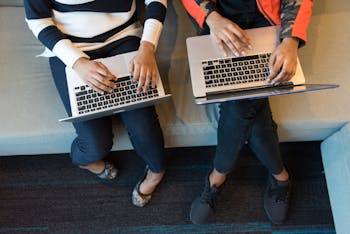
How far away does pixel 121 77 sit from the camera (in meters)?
1.10

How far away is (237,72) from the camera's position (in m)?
1.06

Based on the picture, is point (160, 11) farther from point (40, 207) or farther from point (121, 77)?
point (40, 207)

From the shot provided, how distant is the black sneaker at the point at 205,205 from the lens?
1.36 m

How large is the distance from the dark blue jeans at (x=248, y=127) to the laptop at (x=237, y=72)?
84mm

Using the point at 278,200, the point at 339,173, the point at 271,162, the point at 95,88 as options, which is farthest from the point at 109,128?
the point at 339,173

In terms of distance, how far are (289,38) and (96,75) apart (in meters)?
0.59

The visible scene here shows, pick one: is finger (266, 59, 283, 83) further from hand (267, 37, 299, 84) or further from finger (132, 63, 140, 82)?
finger (132, 63, 140, 82)

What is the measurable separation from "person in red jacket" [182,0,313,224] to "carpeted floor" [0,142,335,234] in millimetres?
186

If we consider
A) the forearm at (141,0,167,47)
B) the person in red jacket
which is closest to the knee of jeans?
the person in red jacket

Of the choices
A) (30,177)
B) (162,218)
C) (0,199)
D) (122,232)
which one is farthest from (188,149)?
(0,199)

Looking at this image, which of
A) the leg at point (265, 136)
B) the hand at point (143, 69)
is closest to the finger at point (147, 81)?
the hand at point (143, 69)

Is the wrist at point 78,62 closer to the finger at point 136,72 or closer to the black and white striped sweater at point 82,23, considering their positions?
the black and white striped sweater at point 82,23

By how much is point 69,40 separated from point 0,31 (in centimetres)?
43

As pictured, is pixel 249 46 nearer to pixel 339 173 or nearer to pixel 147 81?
pixel 147 81
